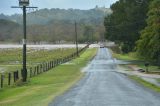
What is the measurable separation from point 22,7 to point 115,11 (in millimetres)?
56744

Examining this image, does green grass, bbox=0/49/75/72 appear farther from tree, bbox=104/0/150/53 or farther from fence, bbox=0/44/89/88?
tree, bbox=104/0/150/53

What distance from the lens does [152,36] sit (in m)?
59.2

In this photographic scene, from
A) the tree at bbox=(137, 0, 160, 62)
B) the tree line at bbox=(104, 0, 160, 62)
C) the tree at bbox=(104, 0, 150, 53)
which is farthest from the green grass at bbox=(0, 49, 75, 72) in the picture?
the tree at bbox=(137, 0, 160, 62)

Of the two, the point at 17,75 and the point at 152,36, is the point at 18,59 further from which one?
the point at 17,75

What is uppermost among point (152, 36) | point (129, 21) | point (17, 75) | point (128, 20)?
point (128, 20)

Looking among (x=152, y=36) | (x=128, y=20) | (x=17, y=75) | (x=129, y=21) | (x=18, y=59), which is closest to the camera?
(x=17, y=75)

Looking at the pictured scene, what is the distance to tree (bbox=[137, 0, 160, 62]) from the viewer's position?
175ft

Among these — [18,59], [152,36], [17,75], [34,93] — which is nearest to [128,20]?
[18,59]

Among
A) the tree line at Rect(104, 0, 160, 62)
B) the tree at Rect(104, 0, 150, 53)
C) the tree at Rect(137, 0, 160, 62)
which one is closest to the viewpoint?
the tree at Rect(137, 0, 160, 62)

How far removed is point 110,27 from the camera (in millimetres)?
92875

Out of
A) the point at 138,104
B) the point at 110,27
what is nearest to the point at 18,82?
the point at 138,104

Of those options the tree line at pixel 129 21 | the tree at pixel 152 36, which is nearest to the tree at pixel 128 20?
the tree line at pixel 129 21

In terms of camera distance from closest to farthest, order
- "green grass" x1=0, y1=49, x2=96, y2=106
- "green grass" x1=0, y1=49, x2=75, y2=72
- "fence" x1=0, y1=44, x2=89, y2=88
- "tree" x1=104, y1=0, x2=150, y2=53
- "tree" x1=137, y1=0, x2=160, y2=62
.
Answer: "green grass" x1=0, y1=49, x2=96, y2=106 → "fence" x1=0, y1=44, x2=89, y2=88 → "tree" x1=137, y1=0, x2=160, y2=62 → "green grass" x1=0, y1=49, x2=75, y2=72 → "tree" x1=104, y1=0, x2=150, y2=53

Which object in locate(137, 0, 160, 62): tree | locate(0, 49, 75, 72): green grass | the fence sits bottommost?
locate(0, 49, 75, 72): green grass
